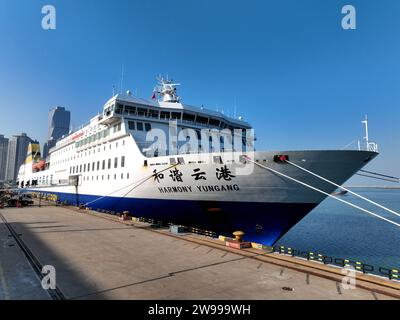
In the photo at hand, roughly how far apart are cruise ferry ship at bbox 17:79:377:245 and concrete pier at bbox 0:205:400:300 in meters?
2.79

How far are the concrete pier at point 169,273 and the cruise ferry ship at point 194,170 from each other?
2.79 m

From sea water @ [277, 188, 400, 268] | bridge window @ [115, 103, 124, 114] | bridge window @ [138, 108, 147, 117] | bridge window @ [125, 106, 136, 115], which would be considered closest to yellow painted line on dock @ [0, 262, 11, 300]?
bridge window @ [115, 103, 124, 114]

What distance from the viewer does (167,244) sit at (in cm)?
1527

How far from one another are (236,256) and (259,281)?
3.35 meters

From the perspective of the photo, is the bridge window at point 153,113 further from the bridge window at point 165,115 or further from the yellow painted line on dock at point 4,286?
the yellow painted line on dock at point 4,286

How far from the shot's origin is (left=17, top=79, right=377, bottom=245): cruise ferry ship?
1489 centimetres

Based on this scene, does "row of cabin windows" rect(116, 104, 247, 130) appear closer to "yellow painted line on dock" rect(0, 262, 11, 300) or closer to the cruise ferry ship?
the cruise ferry ship

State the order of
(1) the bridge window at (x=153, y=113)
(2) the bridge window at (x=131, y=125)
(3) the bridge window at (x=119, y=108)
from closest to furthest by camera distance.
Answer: (3) the bridge window at (x=119, y=108) → (2) the bridge window at (x=131, y=125) → (1) the bridge window at (x=153, y=113)

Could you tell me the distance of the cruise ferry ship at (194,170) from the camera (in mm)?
14891

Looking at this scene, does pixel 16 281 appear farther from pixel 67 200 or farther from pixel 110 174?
pixel 67 200

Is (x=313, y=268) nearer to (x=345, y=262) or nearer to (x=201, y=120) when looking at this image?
(x=345, y=262)

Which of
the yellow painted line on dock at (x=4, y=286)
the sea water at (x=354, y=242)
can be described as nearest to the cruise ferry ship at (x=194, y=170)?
the yellow painted line on dock at (x=4, y=286)

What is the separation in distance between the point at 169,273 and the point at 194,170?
7818 millimetres
